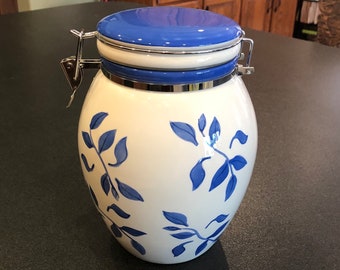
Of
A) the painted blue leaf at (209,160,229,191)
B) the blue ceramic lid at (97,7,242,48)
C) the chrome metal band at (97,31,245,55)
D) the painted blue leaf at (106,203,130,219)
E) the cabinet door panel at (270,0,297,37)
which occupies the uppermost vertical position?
the blue ceramic lid at (97,7,242,48)

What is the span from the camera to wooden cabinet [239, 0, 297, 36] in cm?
262

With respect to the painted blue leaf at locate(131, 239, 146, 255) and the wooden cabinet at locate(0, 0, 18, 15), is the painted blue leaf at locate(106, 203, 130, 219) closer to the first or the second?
the painted blue leaf at locate(131, 239, 146, 255)

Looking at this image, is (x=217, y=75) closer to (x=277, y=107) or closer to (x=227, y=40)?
(x=227, y=40)

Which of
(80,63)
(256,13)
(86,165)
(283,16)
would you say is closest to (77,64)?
(80,63)

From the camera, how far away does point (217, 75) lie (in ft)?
1.23

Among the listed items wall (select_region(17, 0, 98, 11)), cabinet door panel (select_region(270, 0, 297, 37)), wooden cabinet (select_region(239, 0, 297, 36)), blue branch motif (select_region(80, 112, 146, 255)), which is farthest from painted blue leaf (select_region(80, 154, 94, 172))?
cabinet door panel (select_region(270, 0, 297, 37))

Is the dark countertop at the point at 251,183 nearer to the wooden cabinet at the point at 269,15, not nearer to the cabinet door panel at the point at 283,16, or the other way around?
the wooden cabinet at the point at 269,15

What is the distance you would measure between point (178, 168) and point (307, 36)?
300cm

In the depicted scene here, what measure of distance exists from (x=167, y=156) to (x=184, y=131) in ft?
0.08

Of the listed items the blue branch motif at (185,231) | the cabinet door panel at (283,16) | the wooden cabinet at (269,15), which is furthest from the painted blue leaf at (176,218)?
the cabinet door panel at (283,16)

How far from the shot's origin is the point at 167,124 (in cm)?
36

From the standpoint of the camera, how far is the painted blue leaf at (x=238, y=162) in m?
0.38

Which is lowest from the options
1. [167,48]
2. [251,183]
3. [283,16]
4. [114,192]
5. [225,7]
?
[283,16]

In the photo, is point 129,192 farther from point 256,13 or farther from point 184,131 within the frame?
point 256,13
